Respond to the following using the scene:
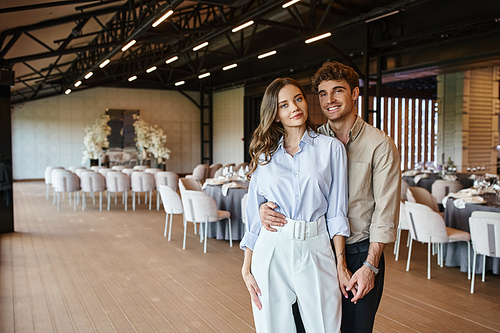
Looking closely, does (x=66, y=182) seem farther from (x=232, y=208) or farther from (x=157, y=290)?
(x=157, y=290)

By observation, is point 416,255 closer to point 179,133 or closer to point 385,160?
point 385,160

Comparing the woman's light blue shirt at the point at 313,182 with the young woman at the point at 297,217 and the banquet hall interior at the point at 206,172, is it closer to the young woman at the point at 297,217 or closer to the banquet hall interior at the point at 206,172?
the young woman at the point at 297,217

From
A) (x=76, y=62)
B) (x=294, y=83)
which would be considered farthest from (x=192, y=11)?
(x=294, y=83)

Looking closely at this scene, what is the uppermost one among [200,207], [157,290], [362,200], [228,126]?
[228,126]

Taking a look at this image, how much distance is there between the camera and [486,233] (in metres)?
4.25

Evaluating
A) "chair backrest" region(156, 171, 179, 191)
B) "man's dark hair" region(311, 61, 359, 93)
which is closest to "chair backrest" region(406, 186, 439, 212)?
"man's dark hair" region(311, 61, 359, 93)

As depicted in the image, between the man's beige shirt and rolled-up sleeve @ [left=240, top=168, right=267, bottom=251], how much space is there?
415 mm

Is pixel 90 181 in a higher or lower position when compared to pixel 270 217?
lower

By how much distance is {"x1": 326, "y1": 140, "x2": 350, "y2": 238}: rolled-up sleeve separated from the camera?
1747mm

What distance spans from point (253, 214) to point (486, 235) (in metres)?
3.37

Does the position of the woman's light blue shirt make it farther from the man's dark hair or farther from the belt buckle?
the man's dark hair

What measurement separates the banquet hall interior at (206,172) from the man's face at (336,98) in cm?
46

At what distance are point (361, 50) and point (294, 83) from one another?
9525 millimetres

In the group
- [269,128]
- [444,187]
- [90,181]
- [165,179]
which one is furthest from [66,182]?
[269,128]
